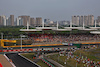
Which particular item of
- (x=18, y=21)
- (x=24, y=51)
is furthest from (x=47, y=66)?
(x=18, y=21)

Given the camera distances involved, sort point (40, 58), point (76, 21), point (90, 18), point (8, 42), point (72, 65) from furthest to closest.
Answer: point (76, 21) → point (90, 18) → point (8, 42) → point (40, 58) → point (72, 65)

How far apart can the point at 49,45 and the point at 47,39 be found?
8659 millimetres

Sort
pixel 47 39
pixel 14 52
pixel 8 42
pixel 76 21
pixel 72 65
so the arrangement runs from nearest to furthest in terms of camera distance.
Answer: pixel 72 65 → pixel 14 52 → pixel 8 42 → pixel 47 39 → pixel 76 21

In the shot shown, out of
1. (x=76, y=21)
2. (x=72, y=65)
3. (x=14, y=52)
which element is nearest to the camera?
(x=72, y=65)

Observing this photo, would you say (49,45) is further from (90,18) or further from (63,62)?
(90,18)

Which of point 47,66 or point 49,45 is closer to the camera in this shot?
point 47,66

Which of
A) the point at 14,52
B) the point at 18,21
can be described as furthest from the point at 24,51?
the point at 18,21

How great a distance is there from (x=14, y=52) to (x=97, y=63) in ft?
57.7

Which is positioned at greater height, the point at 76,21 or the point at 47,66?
the point at 76,21

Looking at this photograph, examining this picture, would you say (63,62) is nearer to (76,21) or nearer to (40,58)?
(40,58)

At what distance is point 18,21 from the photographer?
16688cm

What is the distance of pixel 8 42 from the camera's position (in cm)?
4112

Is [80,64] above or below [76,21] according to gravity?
below

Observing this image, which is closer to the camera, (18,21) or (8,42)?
(8,42)
